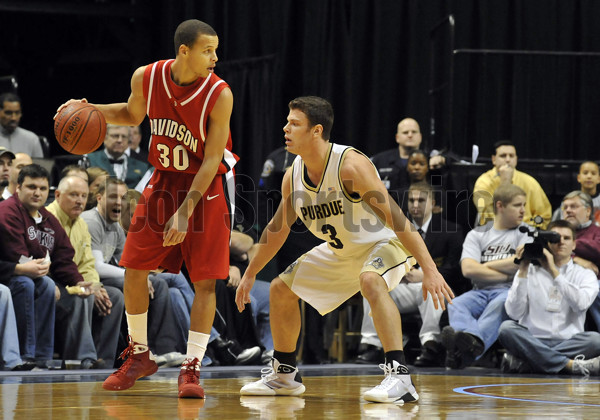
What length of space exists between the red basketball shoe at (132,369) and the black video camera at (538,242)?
3111 millimetres

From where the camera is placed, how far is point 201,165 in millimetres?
4344

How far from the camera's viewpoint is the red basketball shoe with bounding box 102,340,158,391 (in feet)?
14.5

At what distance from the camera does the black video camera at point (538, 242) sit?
21.1 feet

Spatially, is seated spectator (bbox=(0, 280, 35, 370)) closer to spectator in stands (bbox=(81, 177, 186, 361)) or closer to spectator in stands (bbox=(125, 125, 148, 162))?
spectator in stands (bbox=(81, 177, 186, 361))

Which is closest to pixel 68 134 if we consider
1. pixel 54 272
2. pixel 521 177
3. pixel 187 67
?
pixel 187 67

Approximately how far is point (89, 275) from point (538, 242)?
3.30 metres

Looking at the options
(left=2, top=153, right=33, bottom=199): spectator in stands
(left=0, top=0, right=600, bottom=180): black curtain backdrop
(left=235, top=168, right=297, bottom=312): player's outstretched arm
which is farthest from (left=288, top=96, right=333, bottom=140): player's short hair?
(left=0, top=0, right=600, bottom=180): black curtain backdrop

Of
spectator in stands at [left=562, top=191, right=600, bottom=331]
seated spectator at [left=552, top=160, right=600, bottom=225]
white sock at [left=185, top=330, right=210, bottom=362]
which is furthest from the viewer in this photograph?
seated spectator at [left=552, top=160, right=600, bottom=225]

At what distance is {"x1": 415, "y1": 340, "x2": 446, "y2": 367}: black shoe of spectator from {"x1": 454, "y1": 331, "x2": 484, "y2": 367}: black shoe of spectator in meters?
0.32

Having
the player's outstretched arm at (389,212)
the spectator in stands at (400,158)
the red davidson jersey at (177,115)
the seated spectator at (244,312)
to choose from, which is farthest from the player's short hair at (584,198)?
the red davidson jersey at (177,115)

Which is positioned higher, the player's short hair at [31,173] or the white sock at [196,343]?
the player's short hair at [31,173]

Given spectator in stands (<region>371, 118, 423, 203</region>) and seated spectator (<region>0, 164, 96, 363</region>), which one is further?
spectator in stands (<region>371, 118, 423, 203</region>)

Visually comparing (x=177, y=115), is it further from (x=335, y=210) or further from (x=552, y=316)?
(x=552, y=316)

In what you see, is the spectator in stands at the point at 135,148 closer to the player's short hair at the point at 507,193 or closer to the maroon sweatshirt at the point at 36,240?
the maroon sweatshirt at the point at 36,240
